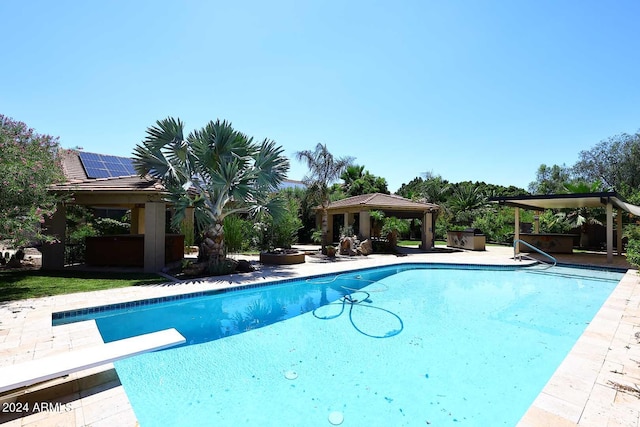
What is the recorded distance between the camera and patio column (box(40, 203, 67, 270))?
11.5m

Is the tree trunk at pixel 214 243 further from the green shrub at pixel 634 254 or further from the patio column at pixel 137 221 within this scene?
the green shrub at pixel 634 254

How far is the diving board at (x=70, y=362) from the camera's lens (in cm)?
313

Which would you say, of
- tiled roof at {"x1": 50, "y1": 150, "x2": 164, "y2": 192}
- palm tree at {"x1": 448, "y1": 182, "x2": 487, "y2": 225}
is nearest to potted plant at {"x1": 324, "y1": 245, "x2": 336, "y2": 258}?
tiled roof at {"x1": 50, "y1": 150, "x2": 164, "y2": 192}

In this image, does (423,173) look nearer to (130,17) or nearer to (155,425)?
(130,17)

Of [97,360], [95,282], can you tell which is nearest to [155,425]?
[97,360]

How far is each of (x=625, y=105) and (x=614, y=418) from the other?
25.2 meters

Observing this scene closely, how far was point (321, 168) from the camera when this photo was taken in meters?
17.2

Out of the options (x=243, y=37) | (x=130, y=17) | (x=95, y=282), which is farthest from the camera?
(x=243, y=37)

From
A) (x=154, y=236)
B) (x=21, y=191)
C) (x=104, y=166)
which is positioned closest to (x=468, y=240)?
(x=154, y=236)

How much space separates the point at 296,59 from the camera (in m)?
13.6

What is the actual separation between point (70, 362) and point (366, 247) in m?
15.8

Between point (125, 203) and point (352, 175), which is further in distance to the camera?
point (352, 175)

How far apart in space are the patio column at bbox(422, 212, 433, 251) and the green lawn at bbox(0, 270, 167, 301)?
17.1 m

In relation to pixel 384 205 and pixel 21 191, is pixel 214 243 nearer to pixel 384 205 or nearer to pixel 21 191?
pixel 21 191
